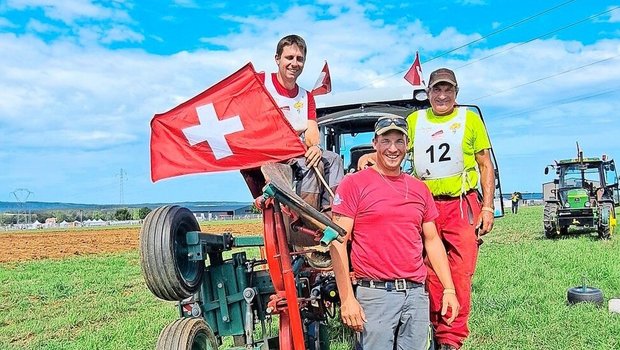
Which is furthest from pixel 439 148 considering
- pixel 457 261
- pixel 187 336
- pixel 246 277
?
pixel 187 336

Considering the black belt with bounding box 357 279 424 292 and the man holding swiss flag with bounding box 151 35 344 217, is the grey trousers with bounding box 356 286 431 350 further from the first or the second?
the man holding swiss flag with bounding box 151 35 344 217

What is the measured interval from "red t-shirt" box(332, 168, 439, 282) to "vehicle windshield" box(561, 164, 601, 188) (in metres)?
18.3

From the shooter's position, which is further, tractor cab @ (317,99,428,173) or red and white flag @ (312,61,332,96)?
red and white flag @ (312,61,332,96)

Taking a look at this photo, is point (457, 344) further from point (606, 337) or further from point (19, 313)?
point (19, 313)

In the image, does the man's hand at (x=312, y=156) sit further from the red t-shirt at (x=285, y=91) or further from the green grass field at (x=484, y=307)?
the green grass field at (x=484, y=307)

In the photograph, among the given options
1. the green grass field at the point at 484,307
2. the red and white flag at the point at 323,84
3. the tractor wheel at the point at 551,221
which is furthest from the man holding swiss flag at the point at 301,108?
the tractor wheel at the point at 551,221

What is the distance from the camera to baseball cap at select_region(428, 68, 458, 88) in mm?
4209

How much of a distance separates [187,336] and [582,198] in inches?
679

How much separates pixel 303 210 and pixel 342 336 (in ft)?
10.7

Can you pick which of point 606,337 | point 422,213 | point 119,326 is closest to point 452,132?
point 422,213

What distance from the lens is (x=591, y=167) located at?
20469 mm

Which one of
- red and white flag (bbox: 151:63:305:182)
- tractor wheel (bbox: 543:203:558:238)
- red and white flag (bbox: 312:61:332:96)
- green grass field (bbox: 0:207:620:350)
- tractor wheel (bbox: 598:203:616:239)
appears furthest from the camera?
tractor wheel (bbox: 543:203:558:238)

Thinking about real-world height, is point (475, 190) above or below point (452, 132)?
below

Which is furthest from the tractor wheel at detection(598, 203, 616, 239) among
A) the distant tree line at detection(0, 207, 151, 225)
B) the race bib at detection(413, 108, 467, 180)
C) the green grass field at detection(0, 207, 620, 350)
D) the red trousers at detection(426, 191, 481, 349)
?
the distant tree line at detection(0, 207, 151, 225)
